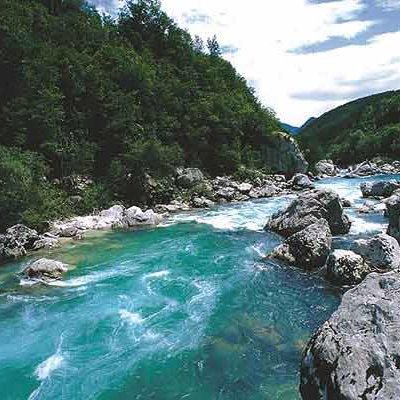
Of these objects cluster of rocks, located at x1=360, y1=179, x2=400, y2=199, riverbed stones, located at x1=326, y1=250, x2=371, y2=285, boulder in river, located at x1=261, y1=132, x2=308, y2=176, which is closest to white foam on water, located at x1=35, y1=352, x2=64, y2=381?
riverbed stones, located at x1=326, y1=250, x2=371, y2=285

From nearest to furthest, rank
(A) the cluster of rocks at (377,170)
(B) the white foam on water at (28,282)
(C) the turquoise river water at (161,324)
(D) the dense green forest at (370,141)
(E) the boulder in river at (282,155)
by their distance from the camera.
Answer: (C) the turquoise river water at (161,324)
(B) the white foam on water at (28,282)
(E) the boulder in river at (282,155)
(A) the cluster of rocks at (377,170)
(D) the dense green forest at (370,141)

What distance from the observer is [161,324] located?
15.0m

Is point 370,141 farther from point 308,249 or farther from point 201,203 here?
point 308,249

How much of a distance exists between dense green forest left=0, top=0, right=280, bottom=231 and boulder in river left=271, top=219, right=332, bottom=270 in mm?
15670

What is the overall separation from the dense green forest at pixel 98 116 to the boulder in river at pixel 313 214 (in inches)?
608

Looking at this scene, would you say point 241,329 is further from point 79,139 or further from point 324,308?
point 79,139

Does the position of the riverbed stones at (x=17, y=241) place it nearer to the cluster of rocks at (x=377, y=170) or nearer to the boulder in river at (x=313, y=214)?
the boulder in river at (x=313, y=214)

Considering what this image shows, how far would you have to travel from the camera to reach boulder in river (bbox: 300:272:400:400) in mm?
6742

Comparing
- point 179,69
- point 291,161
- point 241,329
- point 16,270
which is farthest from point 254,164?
point 241,329


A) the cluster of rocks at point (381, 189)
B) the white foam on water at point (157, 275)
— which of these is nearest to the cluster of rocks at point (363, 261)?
the white foam on water at point (157, 275)

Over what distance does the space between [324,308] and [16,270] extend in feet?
48.1

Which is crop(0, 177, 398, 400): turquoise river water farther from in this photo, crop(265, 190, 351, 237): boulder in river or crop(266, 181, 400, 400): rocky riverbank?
crop(266, 181, 400, 400): rocky riverbank

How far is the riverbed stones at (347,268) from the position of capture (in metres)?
17.2

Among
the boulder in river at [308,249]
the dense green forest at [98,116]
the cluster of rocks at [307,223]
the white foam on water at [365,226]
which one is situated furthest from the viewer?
the dense green forest at [98,116]
